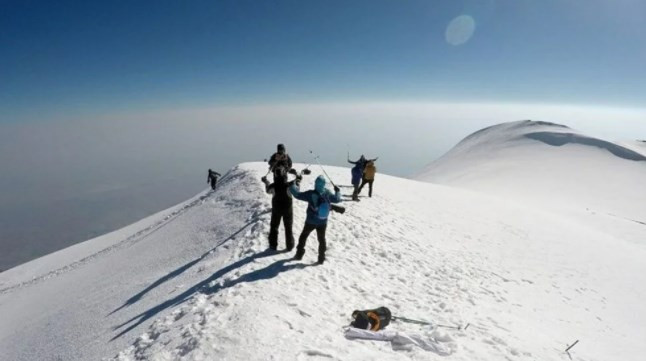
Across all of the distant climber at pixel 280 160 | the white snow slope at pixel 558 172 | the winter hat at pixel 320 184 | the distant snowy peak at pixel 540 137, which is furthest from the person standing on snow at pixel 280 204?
the distant snowy peak at pixel 540 137

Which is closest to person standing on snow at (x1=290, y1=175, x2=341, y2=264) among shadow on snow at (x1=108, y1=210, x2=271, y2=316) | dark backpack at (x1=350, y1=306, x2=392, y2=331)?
dark backpack at (x1=350, y1=306, x2=392, y2=331)

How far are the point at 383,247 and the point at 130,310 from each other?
8.80m

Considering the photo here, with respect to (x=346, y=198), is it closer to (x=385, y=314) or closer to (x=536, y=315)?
(x=536, y=315)

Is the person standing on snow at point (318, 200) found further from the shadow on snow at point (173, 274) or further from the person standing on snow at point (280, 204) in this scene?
the shadow on snow at point (173, 274)

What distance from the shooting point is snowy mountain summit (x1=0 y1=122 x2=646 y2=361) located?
267 inches

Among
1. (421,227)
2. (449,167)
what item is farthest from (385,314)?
(449,167)

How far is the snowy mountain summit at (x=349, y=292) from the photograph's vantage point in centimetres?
679

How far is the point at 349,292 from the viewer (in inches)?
364

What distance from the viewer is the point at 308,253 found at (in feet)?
35.7

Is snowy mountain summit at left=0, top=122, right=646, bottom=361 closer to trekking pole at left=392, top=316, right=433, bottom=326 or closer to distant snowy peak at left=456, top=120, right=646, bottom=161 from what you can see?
Result: trekking pole at left=392, top=316, right=433, bottom=326

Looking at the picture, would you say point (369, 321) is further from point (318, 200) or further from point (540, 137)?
point (540, 137)

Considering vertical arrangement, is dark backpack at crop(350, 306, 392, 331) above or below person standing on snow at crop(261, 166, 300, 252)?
below

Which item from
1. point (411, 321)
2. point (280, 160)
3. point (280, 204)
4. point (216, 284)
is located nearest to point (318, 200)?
point (280, 204)

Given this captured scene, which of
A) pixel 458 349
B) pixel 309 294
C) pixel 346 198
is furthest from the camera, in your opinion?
pixel 346 198
